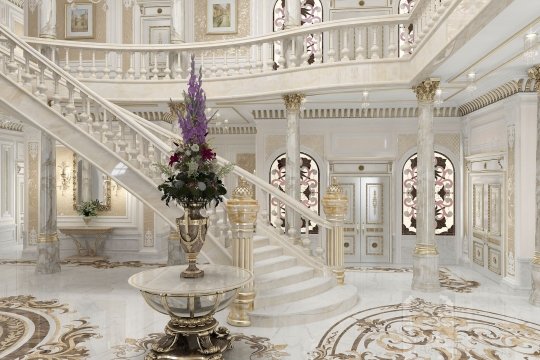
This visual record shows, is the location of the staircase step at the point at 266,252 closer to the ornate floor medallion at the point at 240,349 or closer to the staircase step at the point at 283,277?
the staircase step at the point at 283,277

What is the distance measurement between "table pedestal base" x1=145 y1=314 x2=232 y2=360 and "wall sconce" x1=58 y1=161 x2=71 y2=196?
8.03 meters

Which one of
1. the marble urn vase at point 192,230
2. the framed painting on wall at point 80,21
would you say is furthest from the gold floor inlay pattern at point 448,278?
the framed painting on wall at point 80,21

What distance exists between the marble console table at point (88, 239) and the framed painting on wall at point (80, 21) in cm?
468

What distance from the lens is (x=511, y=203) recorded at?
782 cm

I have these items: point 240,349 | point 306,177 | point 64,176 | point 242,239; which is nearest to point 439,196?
point 306,177

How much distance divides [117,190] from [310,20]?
6238 mm

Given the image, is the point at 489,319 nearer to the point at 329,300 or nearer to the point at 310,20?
the point at 329,300

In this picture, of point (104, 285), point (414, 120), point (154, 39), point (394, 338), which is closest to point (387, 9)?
point (414, 120)

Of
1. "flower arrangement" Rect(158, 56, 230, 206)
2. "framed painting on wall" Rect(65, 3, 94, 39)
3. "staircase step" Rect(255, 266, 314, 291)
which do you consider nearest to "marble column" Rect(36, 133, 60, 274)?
"framed painting on wall" Rect(65, 3, 94, 39)

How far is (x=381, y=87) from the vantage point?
7.39 m

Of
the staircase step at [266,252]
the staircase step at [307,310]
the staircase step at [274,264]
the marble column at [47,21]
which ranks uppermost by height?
the marble column at [47,21]

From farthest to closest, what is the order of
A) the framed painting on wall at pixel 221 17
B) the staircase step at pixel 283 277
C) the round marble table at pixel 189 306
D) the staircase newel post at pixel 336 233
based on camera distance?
the framed painting on wall at pixel 221 17, the staircase newel post at pixel 336 233, the staircase step at pixel 283 277, the round marble table at pixel 189 306

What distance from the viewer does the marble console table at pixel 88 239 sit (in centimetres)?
1061

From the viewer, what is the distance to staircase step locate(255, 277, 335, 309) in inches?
231
